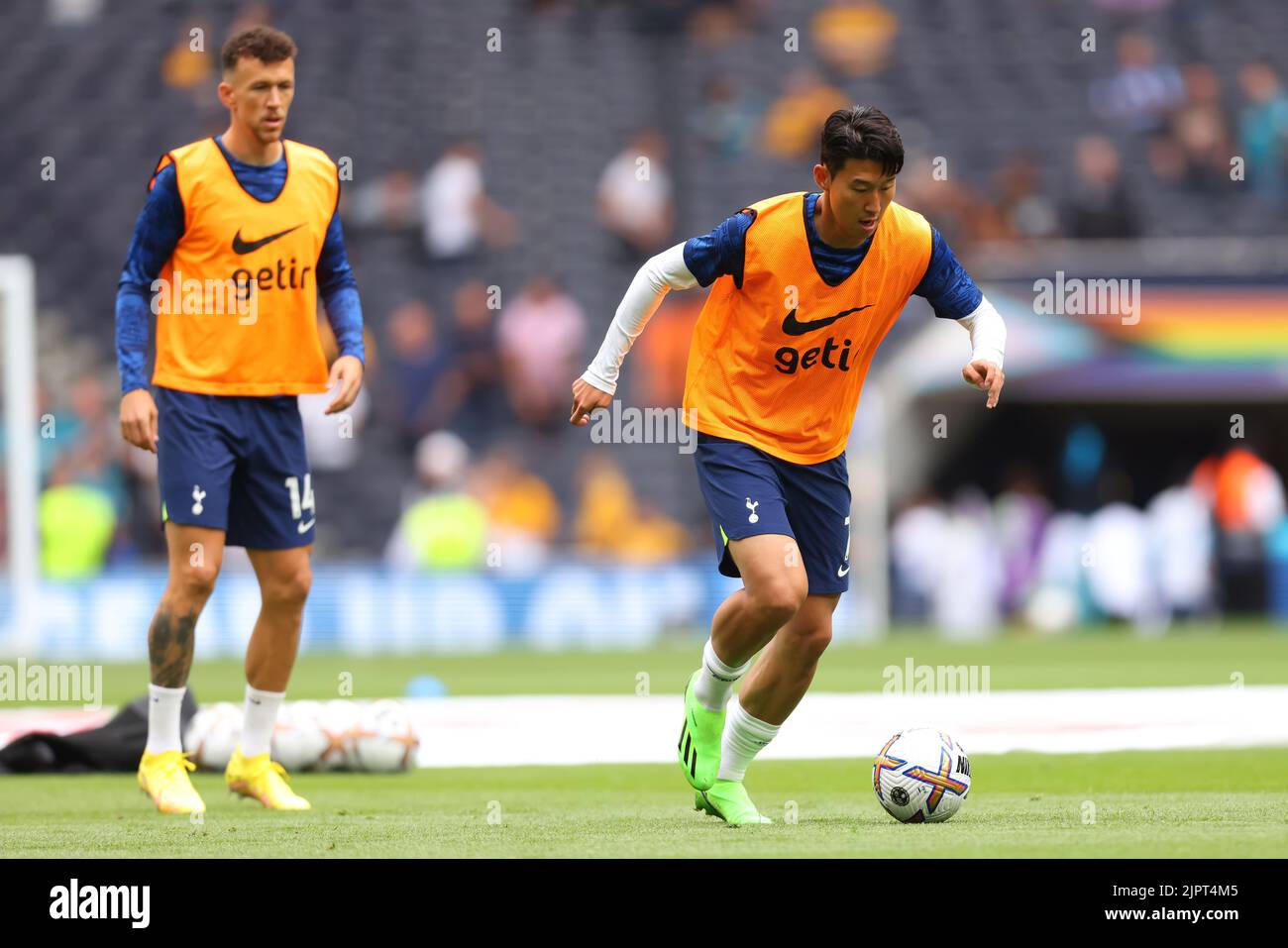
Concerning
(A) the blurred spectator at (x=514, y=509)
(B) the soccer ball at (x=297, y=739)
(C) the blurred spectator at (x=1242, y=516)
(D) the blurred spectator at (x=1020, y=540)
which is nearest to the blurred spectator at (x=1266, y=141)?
(C) the blurred spectator at (x=1242, y=516)

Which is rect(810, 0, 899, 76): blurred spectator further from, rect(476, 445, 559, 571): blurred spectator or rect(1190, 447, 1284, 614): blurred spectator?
rect(476, 445, 559, 571): blurred spectator

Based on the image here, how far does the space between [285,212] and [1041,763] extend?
419 cm

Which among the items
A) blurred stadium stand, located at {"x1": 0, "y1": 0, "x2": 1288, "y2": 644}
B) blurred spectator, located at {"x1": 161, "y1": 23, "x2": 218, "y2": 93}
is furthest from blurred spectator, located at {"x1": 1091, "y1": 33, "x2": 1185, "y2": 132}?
blurred spectator, located at {"x1": 161, "y1": 23, "x2": 218, "y2": 93}

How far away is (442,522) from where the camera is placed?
65.8 ft

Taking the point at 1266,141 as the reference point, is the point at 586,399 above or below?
below

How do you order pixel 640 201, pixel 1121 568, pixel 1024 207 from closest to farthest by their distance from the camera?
pixel 1121 568 → pixel 1024 207 → pixel 640 201

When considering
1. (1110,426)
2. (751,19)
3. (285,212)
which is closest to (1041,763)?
(285,212)

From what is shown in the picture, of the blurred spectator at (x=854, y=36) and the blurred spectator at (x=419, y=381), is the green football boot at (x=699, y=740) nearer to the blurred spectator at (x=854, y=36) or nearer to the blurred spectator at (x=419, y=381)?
the blurred spectator at (x=419, y=381)

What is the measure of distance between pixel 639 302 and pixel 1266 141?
18.4 m

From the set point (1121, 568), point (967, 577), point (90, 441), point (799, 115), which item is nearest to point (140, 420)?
point (90, 441)

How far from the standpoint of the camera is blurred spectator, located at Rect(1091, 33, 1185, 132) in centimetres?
2433

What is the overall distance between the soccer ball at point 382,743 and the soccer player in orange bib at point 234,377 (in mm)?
1517

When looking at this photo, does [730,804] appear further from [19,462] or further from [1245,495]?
[1245,495]

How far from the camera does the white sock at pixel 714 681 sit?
283 inches
